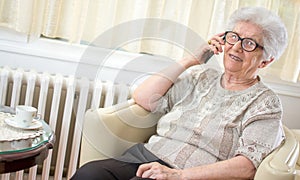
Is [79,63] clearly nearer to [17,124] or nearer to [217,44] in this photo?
[17,124]

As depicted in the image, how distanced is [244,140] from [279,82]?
2.83 ft

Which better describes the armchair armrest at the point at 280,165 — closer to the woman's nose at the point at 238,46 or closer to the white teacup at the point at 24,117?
the woman's nose at the point at 238,46

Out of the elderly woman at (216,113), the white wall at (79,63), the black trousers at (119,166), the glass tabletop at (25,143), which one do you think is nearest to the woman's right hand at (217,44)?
the elderly woman at (216,113)

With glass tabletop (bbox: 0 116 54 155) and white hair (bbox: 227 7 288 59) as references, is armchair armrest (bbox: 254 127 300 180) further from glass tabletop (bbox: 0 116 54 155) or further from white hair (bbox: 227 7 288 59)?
glass tabletop (bbox: 0 116 54 155)

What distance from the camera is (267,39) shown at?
168 centimetres

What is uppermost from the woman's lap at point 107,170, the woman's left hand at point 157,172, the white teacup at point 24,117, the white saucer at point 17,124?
the white teacup at point 24,117

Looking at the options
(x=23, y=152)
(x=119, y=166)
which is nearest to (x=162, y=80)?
(x=119, y=166)

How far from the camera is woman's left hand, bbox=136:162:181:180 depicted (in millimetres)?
1547

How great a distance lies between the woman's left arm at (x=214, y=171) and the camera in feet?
5.09

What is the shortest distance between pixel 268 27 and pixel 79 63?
82 centimetres

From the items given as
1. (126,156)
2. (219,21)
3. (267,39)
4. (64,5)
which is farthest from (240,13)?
(64,5)

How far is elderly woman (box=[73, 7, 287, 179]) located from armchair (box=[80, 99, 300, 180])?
0.14ft

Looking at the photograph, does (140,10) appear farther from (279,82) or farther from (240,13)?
(279,82)

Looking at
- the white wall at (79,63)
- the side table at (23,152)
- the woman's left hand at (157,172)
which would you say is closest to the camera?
the side table at (23,152)
